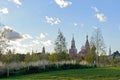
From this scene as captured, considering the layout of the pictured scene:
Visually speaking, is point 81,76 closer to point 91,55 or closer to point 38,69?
point 38,69

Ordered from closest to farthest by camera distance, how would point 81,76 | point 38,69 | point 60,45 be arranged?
point 81,76 → point 38,69 → point 60,45

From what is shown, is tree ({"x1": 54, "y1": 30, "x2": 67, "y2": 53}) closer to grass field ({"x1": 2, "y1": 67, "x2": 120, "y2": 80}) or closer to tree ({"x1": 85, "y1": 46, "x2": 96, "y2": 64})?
tree ({"x1": 85, "y1": 46, "x2": 96, "y2": 64})

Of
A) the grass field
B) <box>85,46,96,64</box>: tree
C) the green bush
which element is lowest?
the grass field

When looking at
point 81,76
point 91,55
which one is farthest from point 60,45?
point 81,76

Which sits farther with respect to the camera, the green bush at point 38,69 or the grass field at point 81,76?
the green bush at point 38,69

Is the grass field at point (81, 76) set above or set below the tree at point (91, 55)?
below

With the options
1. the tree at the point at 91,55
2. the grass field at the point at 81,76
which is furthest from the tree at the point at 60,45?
the grass field at the point at 81,76

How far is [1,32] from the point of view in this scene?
5366 cm

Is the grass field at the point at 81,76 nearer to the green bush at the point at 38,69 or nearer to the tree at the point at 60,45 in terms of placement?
the green bush at the point at 38,69

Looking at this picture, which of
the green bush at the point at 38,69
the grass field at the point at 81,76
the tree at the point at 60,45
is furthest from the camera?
the tree at the point at 60,45

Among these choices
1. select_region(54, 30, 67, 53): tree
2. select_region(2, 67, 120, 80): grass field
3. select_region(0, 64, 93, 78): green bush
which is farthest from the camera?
select_region(54, 30, 67, 53): tree

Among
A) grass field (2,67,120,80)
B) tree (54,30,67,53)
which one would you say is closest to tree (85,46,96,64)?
tree (54,30,67,53)

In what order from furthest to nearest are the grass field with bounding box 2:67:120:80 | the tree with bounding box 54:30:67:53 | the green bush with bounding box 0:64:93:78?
the tree with bounding box 54:30:67:53 → the green bush with bounding box 0:64:93:78 → the grass field with bounding box 2:67:120:80

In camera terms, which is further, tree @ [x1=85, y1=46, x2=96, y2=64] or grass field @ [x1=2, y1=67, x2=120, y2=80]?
tree @ [x1=85, y1=46, x2=96, y2=64]
